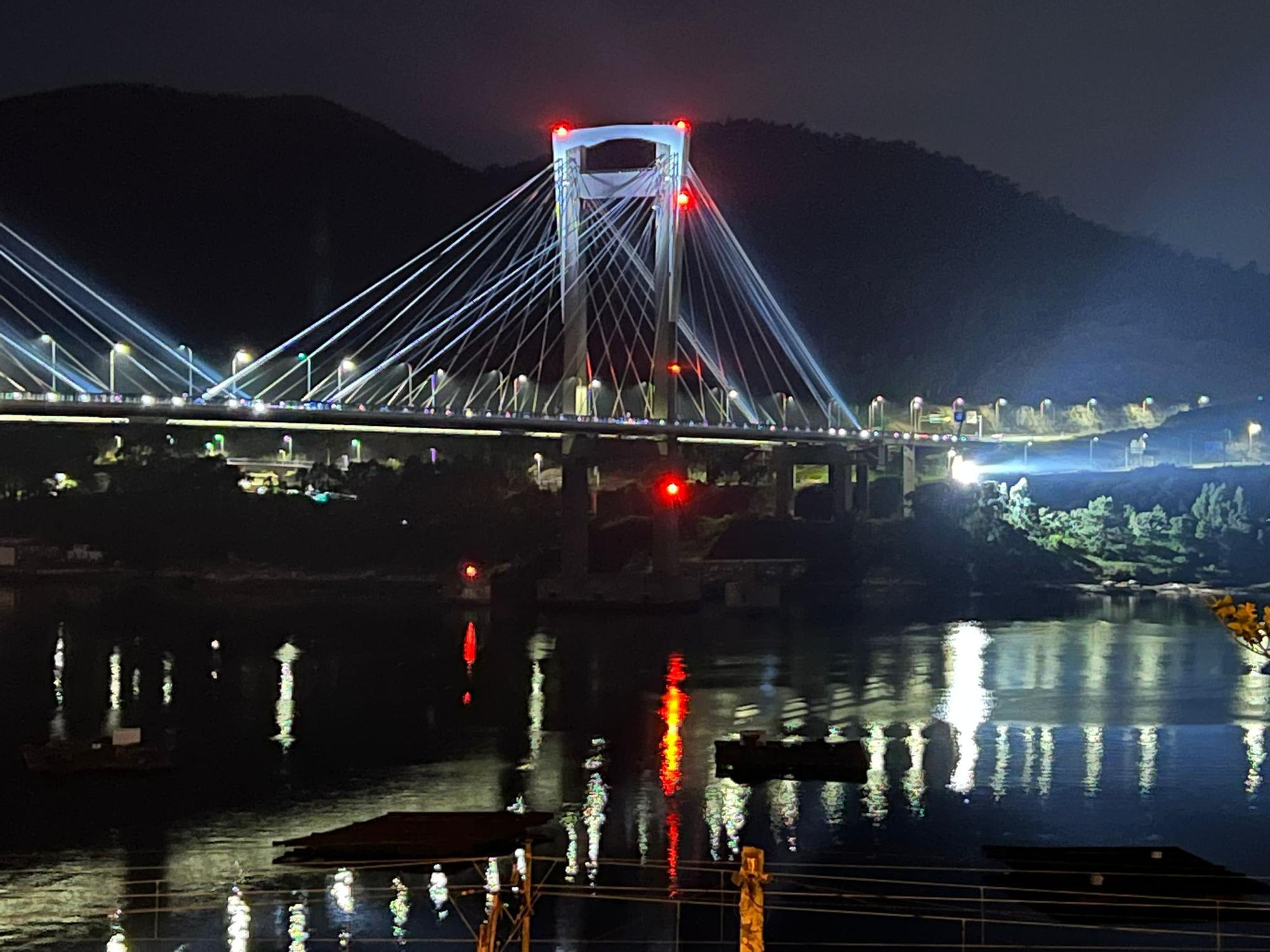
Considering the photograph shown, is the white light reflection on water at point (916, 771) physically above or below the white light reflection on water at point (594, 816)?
above

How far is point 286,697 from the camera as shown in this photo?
22516mm

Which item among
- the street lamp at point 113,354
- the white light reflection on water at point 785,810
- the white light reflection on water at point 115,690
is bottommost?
the white light reflection on water at point 785,810

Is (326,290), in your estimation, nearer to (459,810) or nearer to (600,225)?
(600,225)

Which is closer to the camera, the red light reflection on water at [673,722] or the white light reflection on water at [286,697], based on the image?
the red light reflection on water at [673,722]

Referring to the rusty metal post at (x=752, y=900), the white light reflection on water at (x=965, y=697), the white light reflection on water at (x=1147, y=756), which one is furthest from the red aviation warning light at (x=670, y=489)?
the rusty metal post at (x=752, y=900)

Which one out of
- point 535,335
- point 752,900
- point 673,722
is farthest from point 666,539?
point 535,335

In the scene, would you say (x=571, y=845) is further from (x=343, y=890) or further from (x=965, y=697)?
(x=965, y=697)

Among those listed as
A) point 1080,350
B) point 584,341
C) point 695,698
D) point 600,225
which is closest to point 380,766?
point 695,698

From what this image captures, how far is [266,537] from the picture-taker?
43188 mm

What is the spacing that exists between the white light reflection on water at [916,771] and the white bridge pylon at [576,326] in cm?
1170

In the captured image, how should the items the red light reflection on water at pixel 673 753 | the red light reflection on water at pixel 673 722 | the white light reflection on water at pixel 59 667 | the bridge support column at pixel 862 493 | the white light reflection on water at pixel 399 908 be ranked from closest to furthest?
the white light reflection on water at pixel 399 908 < the red light reflection on water at pixel 673 753 < the red light reflection on water at pixel 673 722 < the white light reflection on water at pixel 59 667 < the bridge support column at pixel 862 493

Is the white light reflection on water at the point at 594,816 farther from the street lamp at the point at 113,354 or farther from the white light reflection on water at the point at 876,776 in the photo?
the street lamp at the point at 113,354

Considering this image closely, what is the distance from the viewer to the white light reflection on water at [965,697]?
17750 millimetres

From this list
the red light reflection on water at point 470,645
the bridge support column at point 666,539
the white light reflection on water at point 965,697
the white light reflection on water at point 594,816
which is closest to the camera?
the white light reflection on water at point 594,816
